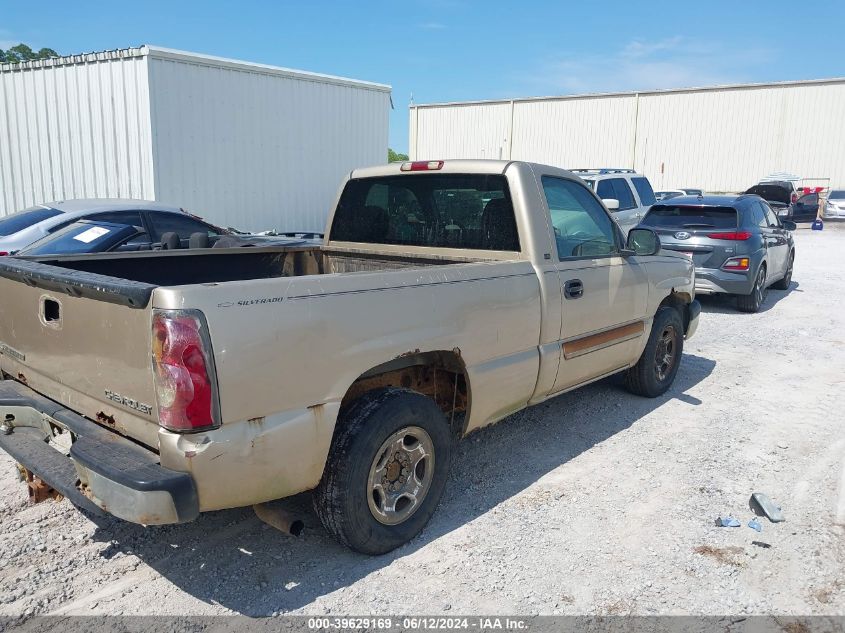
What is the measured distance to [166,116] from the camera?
11.8m

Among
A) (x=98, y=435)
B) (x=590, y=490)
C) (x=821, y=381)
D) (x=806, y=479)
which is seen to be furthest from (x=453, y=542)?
(x=821, y=381)

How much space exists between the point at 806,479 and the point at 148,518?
3955 mm

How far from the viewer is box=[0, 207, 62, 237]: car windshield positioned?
7938 millimetres

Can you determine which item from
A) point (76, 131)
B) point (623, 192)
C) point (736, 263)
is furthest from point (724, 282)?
point (76, 131)

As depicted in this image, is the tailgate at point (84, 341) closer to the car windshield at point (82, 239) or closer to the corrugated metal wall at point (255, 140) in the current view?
the car windshield at point (82, 239)

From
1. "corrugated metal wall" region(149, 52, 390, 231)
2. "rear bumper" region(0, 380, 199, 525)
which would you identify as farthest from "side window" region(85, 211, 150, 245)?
"rear bumper" region(0, 380, 199, 525)

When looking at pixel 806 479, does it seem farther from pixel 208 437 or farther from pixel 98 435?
pixel 98 435

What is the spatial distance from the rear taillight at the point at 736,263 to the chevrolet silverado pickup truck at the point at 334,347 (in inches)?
213

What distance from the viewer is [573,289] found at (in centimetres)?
442

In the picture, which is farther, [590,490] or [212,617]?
[590,490]

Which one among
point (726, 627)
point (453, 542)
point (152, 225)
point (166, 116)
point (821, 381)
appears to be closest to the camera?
point (726, 627)

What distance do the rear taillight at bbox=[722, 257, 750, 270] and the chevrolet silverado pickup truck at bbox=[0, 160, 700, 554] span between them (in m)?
5.40

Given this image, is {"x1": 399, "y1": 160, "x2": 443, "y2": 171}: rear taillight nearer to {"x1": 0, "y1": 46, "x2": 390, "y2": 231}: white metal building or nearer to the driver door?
the driver door

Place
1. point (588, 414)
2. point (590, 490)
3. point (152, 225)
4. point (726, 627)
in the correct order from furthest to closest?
point (152, 225)
point (588, 414)
point (590, 490)
point (726, 627)
